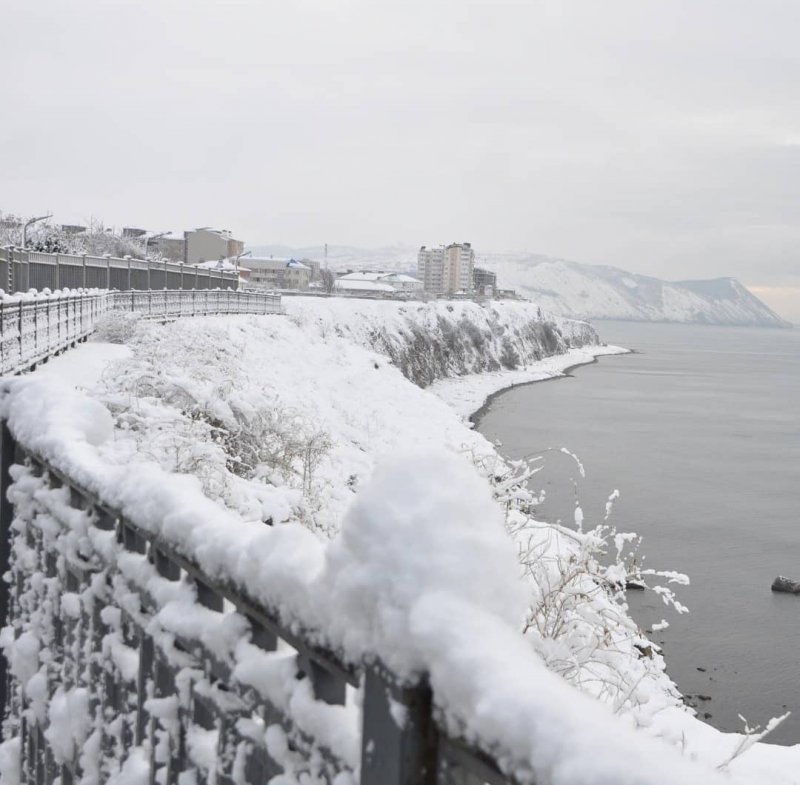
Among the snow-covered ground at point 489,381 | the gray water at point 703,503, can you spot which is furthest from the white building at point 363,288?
the gray water at point 703,503

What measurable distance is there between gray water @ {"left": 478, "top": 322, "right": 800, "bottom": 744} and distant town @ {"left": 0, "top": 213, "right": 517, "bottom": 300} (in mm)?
29487

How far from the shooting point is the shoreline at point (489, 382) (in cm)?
5531

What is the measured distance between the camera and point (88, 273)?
32156 mm

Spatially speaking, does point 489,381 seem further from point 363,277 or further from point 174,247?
point 363,277

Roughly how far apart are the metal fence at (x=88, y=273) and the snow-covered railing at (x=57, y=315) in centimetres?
117

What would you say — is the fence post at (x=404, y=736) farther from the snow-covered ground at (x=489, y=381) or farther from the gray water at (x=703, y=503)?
the snow-covered ground at (x=489, y=381)

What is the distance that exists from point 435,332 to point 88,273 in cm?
5124

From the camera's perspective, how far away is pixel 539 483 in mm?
29250

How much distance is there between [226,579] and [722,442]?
44.7 m

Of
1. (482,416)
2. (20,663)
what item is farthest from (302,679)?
(482,416)

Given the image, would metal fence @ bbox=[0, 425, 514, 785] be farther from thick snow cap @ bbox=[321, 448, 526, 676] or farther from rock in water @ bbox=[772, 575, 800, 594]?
rock in water @ bbox=[772, 575, 800, 594]

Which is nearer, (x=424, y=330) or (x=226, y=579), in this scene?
(x=226, y=579)

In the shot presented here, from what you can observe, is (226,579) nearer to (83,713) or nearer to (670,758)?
(670,758)

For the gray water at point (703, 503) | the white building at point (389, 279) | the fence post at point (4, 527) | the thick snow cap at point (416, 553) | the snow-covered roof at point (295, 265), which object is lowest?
the gray water at point (703, 503)
